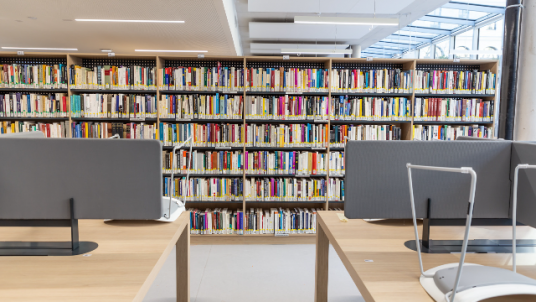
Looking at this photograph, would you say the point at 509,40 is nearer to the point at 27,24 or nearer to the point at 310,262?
the point at 310,262

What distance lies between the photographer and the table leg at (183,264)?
76.2 inches

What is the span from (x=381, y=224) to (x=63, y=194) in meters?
1.43

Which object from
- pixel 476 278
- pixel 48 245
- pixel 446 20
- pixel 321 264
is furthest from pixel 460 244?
pixel 446 20

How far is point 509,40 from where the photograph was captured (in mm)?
3516

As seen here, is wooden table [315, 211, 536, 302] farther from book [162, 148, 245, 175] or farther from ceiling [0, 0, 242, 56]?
ceiling [0, 0, 242, 56]

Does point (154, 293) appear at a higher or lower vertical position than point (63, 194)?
lower

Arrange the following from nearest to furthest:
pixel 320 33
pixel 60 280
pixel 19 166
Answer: pixel 60 280 → pixel 19 166 → pixel 320 33

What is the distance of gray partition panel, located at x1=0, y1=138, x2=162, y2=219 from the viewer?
125 cm

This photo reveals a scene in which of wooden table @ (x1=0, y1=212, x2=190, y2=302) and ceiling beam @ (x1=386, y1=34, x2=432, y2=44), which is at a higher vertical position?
ceiling beam @ (x1=386, y1=34, x2=432, y2=44)

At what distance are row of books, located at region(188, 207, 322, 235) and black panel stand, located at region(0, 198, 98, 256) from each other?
2.27 metres

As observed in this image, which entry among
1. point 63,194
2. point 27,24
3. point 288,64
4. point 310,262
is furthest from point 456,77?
point 27,24

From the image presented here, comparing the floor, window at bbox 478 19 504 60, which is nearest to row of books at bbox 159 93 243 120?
the floor

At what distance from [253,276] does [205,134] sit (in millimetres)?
1583

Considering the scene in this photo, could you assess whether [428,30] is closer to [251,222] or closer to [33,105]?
[251,222]
